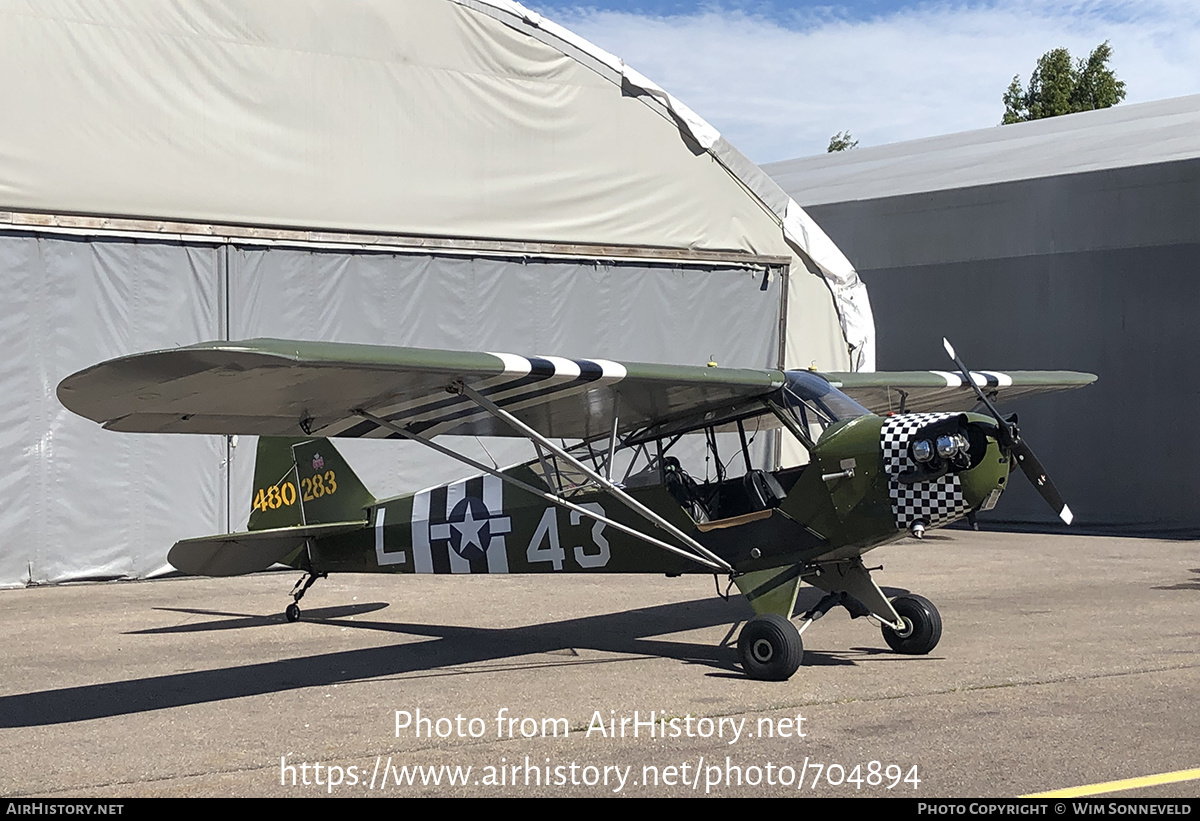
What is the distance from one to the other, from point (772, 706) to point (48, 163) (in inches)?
444

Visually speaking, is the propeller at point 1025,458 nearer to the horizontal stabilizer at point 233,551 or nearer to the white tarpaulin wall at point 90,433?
the horizontal stabilizer at point 233,551

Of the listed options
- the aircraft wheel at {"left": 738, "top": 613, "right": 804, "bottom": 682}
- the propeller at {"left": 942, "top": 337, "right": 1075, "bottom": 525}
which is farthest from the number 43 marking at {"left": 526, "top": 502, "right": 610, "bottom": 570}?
the propeller at {"left": 942, "top": 337, "right": 1075, "bottom": 525}

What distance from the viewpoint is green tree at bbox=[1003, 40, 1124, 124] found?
62.6m

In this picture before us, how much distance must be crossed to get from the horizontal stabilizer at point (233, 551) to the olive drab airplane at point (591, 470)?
0.06ft

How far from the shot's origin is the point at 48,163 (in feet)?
49.0

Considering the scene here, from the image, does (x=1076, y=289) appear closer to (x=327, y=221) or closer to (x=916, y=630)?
(x=327, y=221)

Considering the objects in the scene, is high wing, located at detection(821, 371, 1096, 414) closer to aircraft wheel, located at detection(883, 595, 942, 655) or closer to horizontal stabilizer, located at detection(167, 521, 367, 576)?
aircraft wheel, located at detection(883, 595, 942, 655)

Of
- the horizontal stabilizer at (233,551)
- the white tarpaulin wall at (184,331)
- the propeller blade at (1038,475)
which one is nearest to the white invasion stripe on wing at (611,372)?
the propeller blade at (1038,475)

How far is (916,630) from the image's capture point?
32.0 feet

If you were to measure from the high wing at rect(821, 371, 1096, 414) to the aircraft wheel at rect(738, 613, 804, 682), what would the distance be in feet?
10.1

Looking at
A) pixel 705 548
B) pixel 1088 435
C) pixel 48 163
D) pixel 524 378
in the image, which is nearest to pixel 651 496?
pixel 705 548

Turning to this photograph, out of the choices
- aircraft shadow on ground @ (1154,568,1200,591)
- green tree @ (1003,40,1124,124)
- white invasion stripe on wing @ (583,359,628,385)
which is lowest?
aircraft shadow on ground @ (1154,568,1200,591)

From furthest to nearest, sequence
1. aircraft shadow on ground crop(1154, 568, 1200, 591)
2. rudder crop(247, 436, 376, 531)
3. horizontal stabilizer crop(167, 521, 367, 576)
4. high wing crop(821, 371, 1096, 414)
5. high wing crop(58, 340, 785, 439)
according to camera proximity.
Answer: aircraft shadow on ground crop(1154, 568, 1200, 591) → high wing crop(821, 371, 1096, 414) → rudder crop(247, 436, 376, 531) → horizontal stabilizer crop(167, 521, 367, 576) → high wing crop(58, 340, 785, 439)
